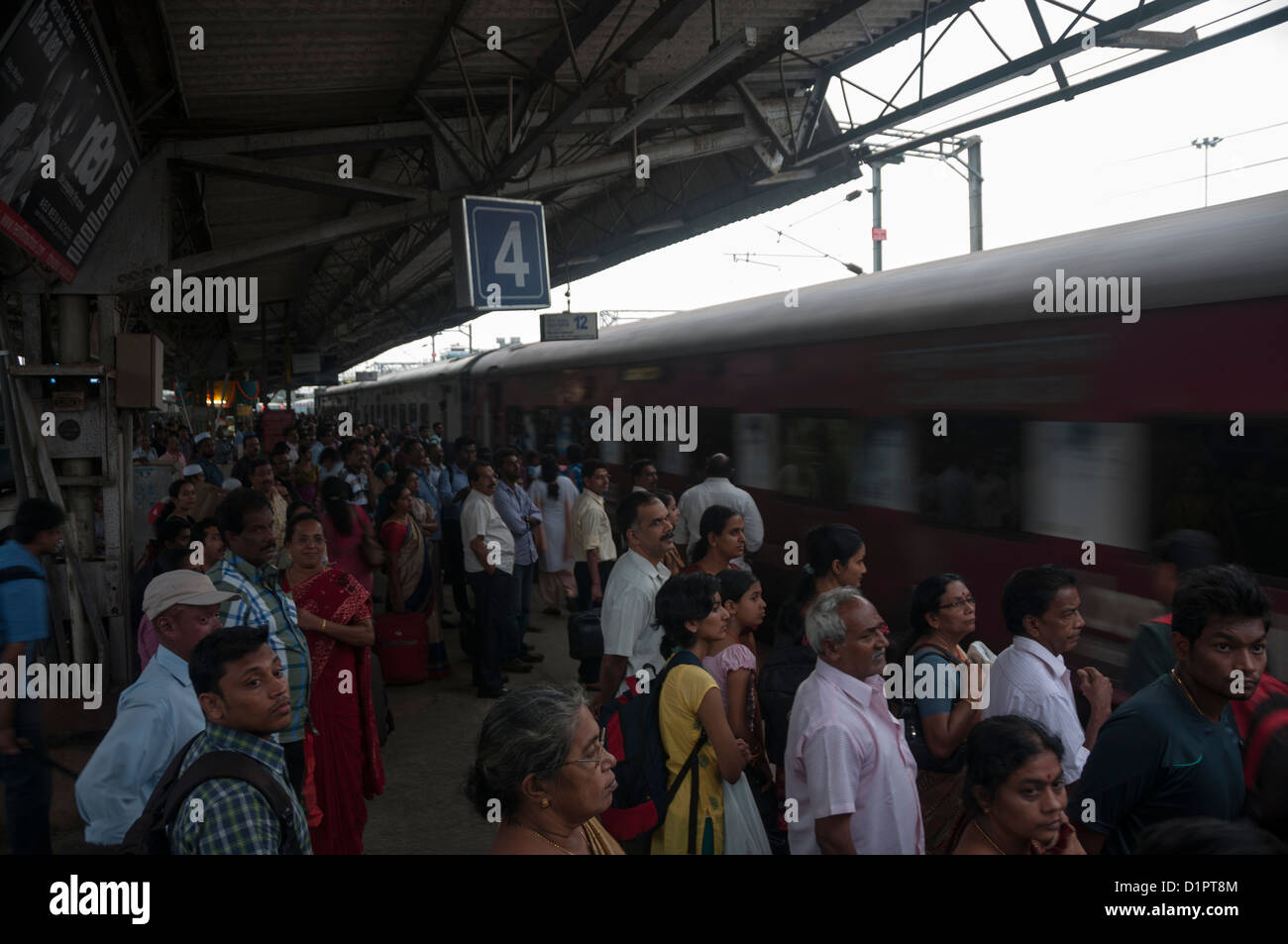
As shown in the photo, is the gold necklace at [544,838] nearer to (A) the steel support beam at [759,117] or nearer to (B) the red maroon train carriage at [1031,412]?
(B) the red maroon train carriage at [1031,412]

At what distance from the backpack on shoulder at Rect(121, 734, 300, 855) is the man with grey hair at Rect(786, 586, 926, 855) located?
1.34 meters

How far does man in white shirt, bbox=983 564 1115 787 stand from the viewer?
9.81 ft

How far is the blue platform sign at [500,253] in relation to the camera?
7.87 meters

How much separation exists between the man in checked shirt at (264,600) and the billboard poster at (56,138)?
2.27 meters

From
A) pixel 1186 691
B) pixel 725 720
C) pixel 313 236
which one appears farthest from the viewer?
pixel 313 236

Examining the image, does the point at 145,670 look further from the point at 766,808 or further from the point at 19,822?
the point at 766,808

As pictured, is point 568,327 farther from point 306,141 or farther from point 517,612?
point 517,612

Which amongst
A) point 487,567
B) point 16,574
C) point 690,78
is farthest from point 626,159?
point 16,574

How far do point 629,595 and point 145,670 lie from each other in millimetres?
1740

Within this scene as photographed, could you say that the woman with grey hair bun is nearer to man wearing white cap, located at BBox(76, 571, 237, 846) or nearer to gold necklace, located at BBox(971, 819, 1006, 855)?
gold necklace, located at BBox(971, 819, 1006, 855)

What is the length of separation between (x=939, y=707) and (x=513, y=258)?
20.0 feet

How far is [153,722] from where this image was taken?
261 centimetres
